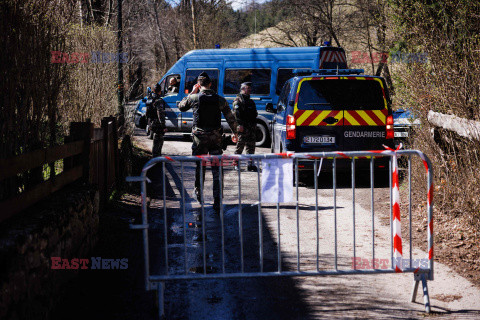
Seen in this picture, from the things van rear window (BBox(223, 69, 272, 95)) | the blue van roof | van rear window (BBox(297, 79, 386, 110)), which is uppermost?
the blue van roof

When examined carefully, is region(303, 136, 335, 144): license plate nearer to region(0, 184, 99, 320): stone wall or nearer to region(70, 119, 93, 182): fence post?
region(70, 119, 93, 182): fence post

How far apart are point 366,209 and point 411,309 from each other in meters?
4.05

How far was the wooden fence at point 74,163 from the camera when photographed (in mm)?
4434

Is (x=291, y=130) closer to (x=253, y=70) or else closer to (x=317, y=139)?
(x=317, y=139)

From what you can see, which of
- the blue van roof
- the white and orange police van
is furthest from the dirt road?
the blue van roof

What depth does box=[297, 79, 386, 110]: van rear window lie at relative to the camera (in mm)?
10227

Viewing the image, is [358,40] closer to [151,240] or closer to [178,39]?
[178,39]

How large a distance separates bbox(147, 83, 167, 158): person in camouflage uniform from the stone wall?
6.24 m

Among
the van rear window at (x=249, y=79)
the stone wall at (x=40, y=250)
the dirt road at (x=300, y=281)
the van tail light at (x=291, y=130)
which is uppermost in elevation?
the van rear window at (x=249, y=79)

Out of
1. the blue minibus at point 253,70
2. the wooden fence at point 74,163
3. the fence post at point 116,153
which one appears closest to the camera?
the wooden fence at point 74,163

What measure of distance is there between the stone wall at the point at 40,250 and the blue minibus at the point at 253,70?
1102 cm

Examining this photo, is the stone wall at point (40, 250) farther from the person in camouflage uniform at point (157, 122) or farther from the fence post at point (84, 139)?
the person in camouflage uniform at point (157, 122)

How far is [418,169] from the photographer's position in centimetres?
809

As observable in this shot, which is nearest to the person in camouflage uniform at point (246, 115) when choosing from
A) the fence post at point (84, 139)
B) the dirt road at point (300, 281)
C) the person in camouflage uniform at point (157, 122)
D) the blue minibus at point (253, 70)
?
the person in camouflage uniform at point (157, 122)
